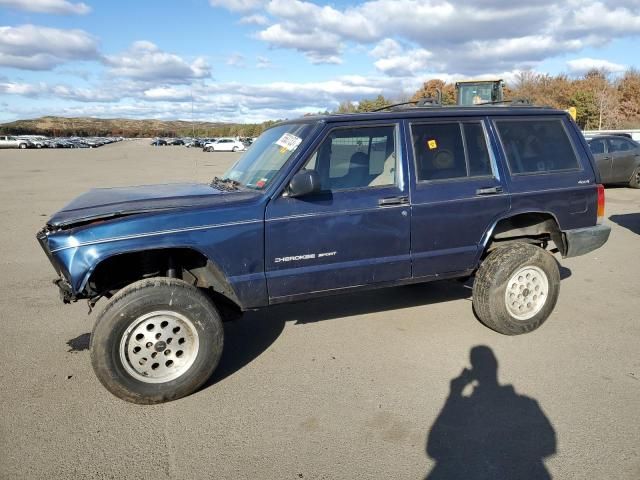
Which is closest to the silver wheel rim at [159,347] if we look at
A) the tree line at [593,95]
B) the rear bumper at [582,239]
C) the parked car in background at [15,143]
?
the rear bumper at [582,239]

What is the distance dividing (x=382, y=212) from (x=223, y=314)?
1552mm

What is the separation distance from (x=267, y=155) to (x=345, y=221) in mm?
983

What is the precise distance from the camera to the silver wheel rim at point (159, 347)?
3.47m

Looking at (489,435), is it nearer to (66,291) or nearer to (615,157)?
(66,291)

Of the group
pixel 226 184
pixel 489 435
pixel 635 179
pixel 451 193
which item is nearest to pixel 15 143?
pixel 635 179

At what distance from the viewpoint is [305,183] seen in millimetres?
3598

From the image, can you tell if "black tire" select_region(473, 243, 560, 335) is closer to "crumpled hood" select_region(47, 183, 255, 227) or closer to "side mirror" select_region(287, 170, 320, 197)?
"side mirror" select_region(287, 170, 320, 197)

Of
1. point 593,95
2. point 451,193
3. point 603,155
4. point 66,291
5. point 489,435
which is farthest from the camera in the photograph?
point 593,95

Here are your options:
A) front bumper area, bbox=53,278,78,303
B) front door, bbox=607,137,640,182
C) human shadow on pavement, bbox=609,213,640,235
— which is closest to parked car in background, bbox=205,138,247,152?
front door, bbox=607,137,640,182

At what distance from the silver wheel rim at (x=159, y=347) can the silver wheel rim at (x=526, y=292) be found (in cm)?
281

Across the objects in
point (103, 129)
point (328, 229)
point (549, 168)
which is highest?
point (103, 129)

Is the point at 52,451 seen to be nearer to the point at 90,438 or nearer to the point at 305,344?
the point at 90,438

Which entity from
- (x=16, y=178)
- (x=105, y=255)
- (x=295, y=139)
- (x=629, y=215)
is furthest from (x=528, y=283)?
(x=16, y=178)

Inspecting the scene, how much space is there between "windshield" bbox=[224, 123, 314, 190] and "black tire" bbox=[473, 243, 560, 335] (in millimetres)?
2068
